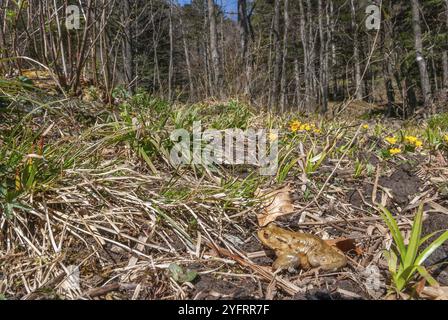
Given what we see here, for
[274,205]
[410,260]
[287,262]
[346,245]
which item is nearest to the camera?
[410,260]

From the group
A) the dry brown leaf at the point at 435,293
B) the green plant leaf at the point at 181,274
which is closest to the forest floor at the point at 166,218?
the green plant leaf at the point at 181,274

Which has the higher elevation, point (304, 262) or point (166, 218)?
point (166, 218)

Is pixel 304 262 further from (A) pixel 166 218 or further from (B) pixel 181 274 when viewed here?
(A) pixel 166 218

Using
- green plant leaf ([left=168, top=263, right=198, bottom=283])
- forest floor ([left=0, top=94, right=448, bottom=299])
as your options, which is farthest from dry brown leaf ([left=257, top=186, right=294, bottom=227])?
green plant leaf ([left=168, top=263, right=198, bottom=283])

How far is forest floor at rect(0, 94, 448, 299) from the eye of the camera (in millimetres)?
1286

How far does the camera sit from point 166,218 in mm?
1538

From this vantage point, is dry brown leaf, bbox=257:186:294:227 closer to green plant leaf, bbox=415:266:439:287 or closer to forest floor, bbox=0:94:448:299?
forest floor, bbox=0:94:448:299

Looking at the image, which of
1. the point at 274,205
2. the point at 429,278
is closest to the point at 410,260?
the point at 429,278

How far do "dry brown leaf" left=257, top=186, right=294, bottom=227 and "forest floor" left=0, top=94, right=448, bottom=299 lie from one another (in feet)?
0.05

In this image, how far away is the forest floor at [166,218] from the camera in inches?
50.6

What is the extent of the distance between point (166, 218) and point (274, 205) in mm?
563

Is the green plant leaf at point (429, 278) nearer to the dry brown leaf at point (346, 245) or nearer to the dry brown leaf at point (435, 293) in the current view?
the dry brown leaf at point (435, 293)

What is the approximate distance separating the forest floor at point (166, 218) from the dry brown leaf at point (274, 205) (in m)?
0.01
